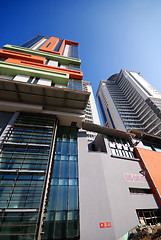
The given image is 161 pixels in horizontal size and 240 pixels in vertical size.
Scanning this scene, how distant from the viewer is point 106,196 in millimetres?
11469

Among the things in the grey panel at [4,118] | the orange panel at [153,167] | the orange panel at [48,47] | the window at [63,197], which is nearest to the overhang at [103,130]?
the orange panel at [153,167]

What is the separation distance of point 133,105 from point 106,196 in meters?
62.6

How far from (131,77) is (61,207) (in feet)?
281

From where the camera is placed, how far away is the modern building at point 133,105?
160 ft

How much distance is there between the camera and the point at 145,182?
15.1 metres

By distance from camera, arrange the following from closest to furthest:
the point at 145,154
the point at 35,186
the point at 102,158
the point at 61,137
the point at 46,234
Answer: the point at 46,234, the point at 35,186, the point at 102,158, the point at 61,137, the point at 145,154

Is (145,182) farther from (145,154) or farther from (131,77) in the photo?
(131,77)

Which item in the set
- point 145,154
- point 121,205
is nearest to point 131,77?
point 145,154

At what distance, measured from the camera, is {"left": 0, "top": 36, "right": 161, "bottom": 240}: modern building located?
8.85m

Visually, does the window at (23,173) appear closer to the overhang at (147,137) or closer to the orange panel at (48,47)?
the overhang at (147,137)

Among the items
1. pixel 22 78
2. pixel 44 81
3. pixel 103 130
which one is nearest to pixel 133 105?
pixel 103 130

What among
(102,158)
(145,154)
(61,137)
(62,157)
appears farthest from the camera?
(145,154)

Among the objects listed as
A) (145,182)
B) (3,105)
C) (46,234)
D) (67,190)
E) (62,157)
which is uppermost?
(3,105)

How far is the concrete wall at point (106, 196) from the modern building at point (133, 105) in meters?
37.3
